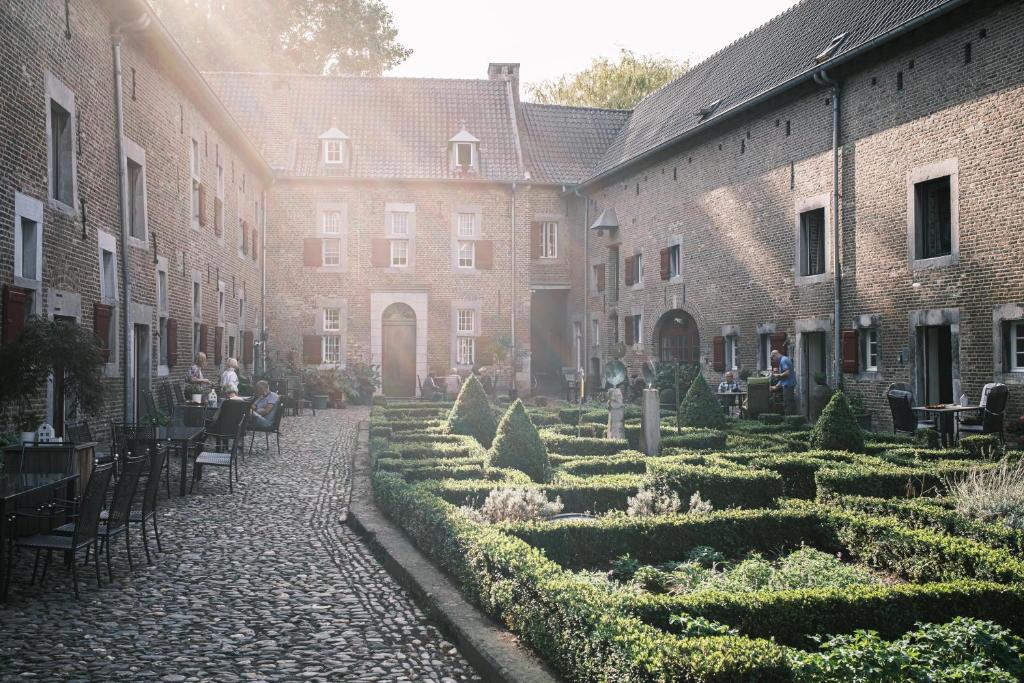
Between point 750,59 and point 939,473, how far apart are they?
15.9m

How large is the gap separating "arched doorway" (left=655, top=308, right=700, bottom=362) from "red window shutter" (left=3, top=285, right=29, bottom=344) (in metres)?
16.0

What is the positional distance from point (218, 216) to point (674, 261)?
11.5 metres

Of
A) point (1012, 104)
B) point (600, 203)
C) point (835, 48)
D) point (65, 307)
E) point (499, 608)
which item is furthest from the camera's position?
point (600, 203)

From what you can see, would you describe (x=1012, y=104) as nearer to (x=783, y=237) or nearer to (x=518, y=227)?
(x=783, y=237)

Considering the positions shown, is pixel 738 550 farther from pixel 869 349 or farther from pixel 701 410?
pixel 869 349

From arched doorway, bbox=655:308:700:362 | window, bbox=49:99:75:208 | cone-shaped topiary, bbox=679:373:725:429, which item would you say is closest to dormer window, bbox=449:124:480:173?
arched doorway, bbox=655:308:700:362

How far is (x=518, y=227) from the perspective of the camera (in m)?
30.3

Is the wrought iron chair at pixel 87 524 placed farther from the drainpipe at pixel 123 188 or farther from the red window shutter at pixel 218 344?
the red window shutter at pixel 218 344

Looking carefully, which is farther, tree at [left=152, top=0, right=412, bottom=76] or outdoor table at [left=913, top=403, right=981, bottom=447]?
tree at [left=152, top=0, right=412, bottom=76]

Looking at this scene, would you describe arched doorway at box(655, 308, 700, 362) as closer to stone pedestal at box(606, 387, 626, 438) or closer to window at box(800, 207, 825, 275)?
window at box(800, 207, 825, 275)

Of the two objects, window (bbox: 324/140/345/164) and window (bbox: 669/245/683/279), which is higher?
window (bbox: 324/140/345/164)

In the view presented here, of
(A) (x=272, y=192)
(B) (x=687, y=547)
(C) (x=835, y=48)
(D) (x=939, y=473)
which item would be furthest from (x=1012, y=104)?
(A) (x=272, y=192)

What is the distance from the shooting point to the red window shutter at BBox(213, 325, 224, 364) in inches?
866

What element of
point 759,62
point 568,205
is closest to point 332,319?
point 568,205
